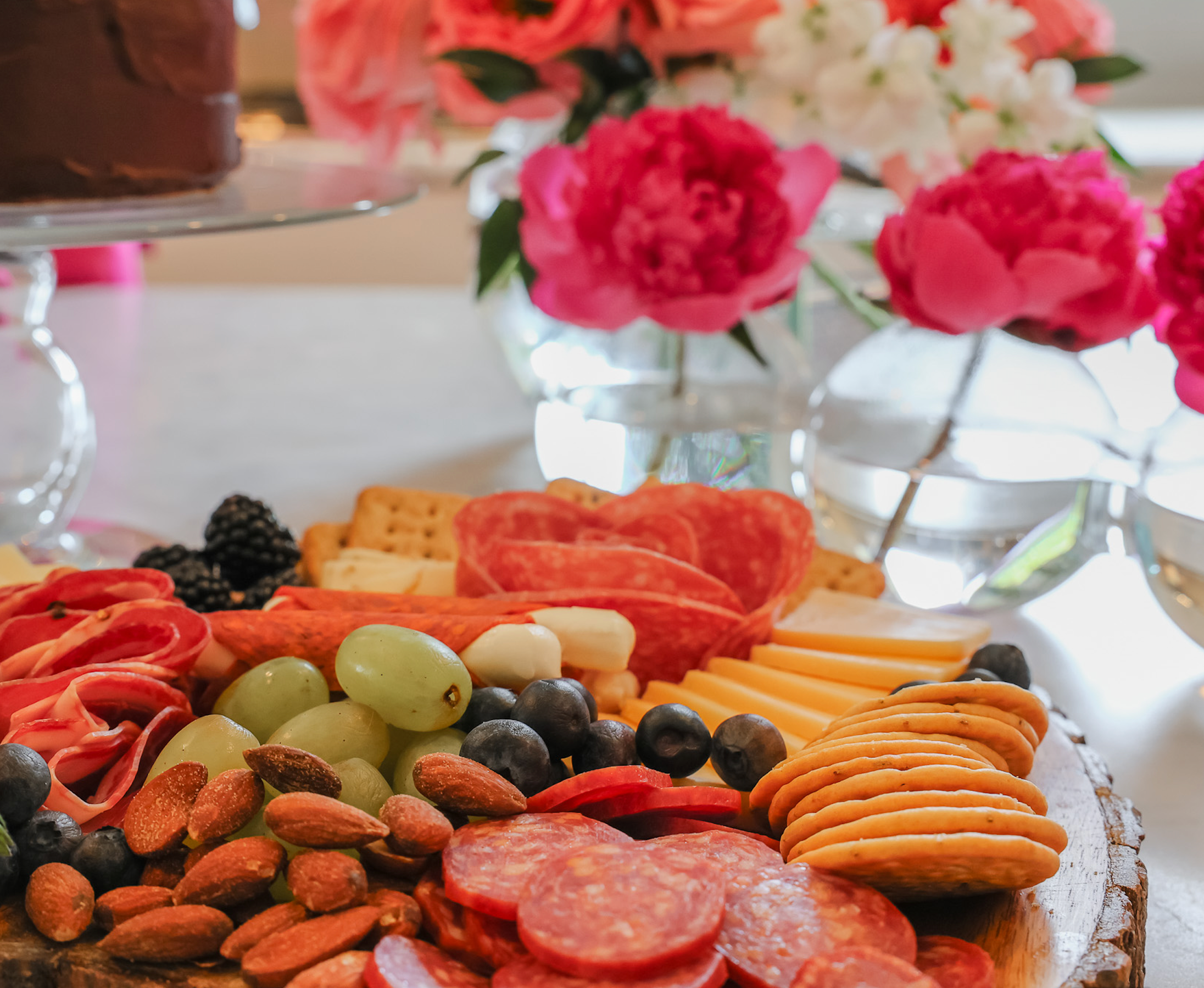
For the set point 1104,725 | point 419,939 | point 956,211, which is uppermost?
point 956,211

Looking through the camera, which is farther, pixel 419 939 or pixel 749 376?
pixel 749 376

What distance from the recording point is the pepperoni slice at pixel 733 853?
45cm

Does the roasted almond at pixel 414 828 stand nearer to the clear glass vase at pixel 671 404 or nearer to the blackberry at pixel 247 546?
the blackberry at pixel 247 546

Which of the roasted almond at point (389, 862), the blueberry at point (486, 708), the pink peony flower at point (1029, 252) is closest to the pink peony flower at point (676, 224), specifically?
the pink peony flower at point (1029, 252)

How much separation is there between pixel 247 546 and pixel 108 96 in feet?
0.94

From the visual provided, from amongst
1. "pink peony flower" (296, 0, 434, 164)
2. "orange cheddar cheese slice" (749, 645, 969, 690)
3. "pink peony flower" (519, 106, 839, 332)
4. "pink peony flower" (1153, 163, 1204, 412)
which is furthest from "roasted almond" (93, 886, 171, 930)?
"pink peony flower" (296, 0, 434, 164)

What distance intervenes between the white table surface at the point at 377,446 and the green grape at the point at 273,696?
383mm

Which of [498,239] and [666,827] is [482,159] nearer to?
[498,239]

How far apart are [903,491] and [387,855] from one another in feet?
1.51

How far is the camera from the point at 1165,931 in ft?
1.79

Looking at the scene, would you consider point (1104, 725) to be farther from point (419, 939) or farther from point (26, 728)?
point (26, 728)

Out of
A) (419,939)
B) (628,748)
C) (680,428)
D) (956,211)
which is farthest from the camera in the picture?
(680,428)

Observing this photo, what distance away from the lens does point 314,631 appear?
578 mm

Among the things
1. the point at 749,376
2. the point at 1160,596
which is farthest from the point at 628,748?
the point at 749,376
